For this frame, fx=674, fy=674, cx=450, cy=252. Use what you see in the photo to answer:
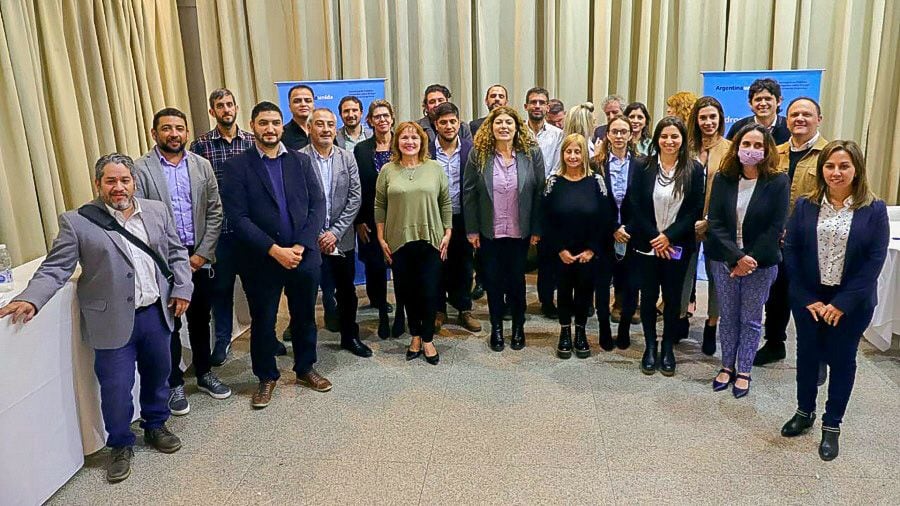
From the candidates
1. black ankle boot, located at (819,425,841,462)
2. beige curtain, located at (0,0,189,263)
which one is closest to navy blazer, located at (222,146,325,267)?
beige curtain, located at (0,0,189,263)

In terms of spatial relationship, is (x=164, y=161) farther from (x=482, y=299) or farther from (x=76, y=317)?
(x=482, y=299)

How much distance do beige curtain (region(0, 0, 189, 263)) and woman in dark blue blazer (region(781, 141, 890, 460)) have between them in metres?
4.30

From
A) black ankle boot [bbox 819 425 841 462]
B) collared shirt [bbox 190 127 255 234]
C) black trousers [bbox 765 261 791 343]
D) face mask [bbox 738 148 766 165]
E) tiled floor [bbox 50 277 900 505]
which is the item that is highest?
collared shirt [bbox 190 127 255 234]

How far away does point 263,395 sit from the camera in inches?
144

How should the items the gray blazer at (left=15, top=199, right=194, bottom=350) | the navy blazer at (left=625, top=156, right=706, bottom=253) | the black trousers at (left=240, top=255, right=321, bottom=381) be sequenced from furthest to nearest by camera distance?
Result: the navy blazer at (left=625, top=156, right=706, bottom=253)
the black trousers at (left=240, top=255, right=321, bottom=381)
the gray blazer at (left=15, top=199, right=194, bottom=350)

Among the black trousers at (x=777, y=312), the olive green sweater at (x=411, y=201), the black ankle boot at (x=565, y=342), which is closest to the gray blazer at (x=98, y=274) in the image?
the olive green sweater at (x=411, y=201)

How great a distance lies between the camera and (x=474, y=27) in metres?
6.54

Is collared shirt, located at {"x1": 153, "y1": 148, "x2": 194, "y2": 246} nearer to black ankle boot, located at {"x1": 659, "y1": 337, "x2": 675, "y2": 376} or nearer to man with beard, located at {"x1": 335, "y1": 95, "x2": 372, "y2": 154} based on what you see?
man with beard, located at {"x1": 335, "y1": 95, "x2": 372, "y2": 154}

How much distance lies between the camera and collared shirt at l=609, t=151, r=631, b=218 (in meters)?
4.04

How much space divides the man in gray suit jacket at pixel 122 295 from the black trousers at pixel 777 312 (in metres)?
3.24

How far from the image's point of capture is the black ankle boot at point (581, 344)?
4.16m

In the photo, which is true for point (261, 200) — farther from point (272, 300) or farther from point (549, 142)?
point (549, 142)

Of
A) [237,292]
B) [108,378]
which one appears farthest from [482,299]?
[108,378]

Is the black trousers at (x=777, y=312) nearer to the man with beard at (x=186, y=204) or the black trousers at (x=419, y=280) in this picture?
the black trousers at (x=419, y=280)
